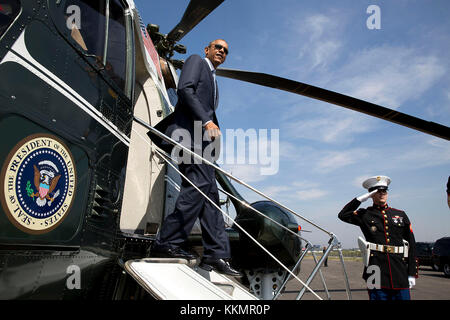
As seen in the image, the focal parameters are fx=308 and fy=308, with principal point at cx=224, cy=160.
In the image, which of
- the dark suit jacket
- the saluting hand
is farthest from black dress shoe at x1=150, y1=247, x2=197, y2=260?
the saluting hand

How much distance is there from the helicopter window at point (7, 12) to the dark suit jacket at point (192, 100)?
1186 mm

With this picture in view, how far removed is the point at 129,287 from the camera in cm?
220

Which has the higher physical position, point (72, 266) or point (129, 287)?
point (72, 266)

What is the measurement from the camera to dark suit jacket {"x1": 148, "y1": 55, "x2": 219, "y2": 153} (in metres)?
2.33

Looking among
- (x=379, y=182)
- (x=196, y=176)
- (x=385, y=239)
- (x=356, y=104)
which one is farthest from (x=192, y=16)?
(x=385, y=239)

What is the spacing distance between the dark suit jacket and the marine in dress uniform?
237 cm

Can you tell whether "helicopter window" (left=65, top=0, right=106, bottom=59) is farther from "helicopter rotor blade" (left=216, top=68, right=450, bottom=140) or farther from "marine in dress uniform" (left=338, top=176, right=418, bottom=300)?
"marine in dress uniform" (left=338, top=176, right=418, bottom=300)

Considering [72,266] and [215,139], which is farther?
[215,139]

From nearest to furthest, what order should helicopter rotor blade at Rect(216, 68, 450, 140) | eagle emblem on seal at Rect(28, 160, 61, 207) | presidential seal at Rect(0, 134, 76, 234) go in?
presidential seal at Rect(0, 134, 76, 234) < eagle emblem on seal at Rect(28, 160, 61, 207) < helicopter rotor blade at Rect(216, 68, 450, 140)

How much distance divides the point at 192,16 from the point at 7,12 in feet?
13.0

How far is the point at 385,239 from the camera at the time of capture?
11.9ft
